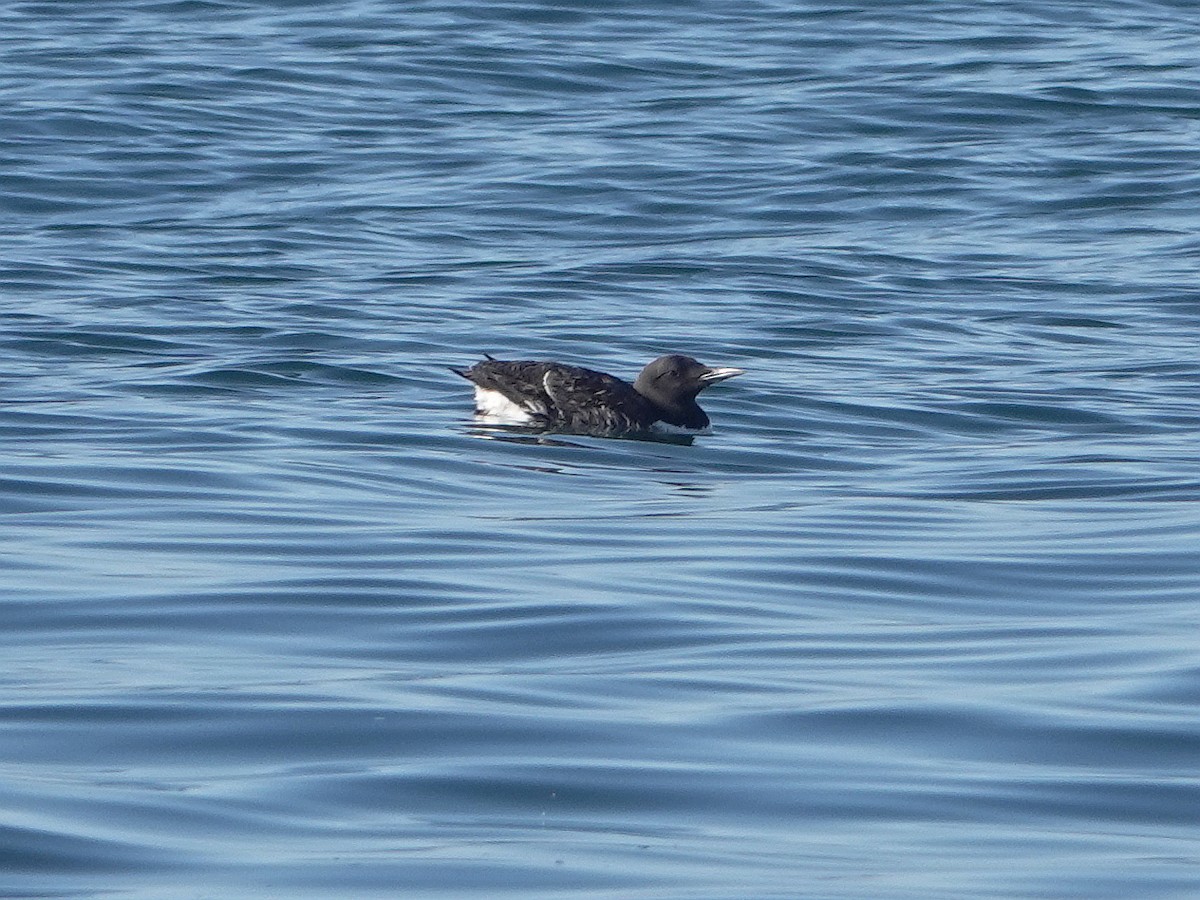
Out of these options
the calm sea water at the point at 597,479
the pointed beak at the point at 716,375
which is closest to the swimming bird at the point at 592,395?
the pointed beak at the point at 716,375

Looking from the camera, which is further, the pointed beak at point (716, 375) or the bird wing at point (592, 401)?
the pointed beak at point (716, 375)

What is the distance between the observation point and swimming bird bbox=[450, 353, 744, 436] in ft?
43.7

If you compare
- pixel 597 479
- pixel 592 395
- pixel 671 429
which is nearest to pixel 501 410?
pixel 592 395

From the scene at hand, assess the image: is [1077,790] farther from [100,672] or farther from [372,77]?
[372,77]

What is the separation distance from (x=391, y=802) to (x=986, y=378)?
10.5 meters

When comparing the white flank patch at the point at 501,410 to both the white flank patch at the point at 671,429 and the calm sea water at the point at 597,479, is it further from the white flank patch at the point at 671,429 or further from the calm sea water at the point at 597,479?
the white flank patch at the point at 671,429

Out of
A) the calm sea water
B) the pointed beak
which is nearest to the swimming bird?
the pointed beak

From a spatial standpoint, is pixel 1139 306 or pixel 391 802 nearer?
pixel 391 802

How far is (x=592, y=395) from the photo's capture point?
13.5 metres

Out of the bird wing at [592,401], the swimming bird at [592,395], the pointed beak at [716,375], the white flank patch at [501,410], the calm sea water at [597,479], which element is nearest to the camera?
the calm sea water at [597,479]

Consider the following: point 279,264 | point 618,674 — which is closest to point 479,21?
point 279,264

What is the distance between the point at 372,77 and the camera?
29312 mm

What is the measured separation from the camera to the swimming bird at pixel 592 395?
13328 millimetres

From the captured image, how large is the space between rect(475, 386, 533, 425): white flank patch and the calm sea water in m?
0.17
